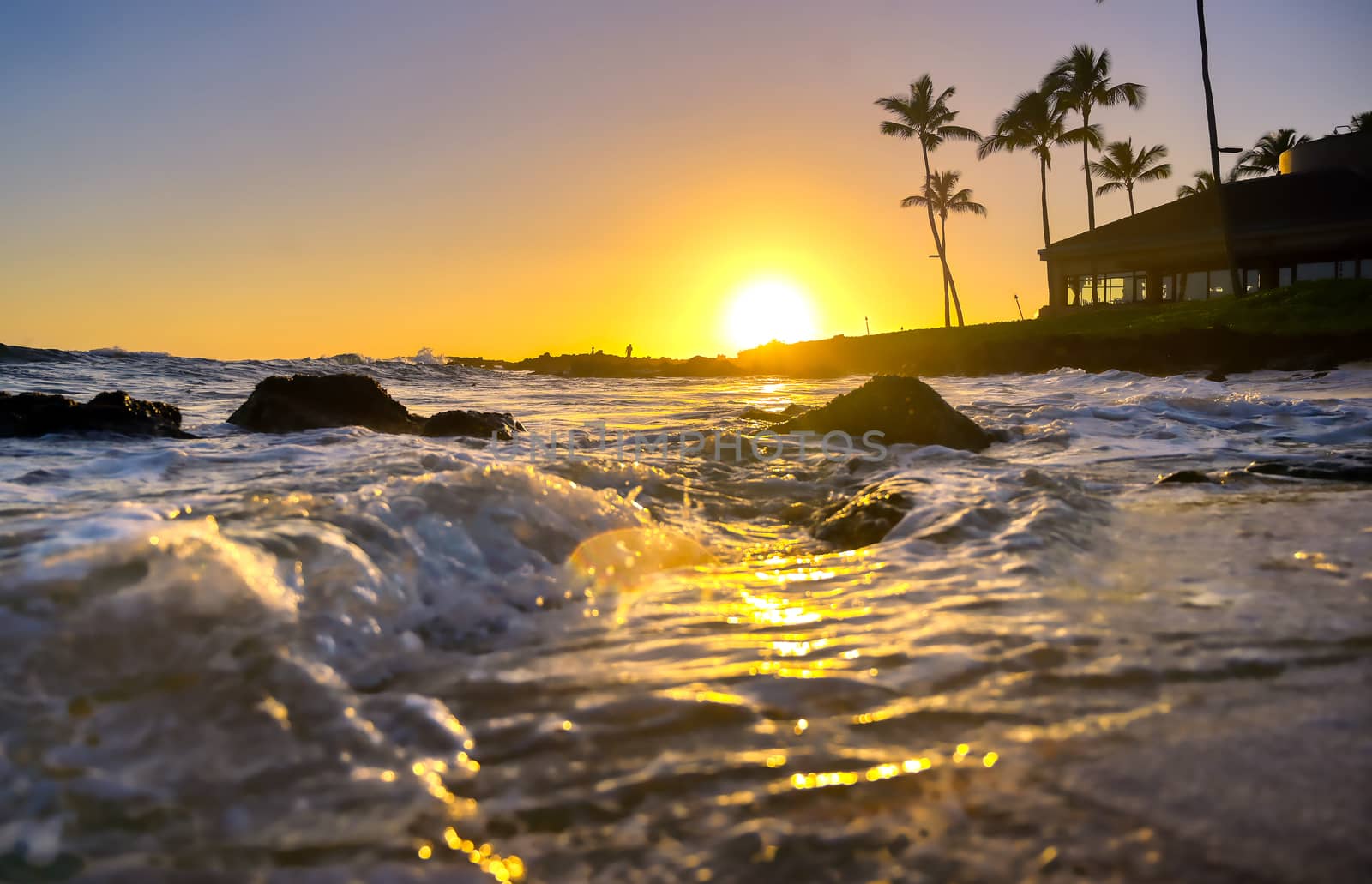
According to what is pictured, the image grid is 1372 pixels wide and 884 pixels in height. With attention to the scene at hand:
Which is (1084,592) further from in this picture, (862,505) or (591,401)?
(591,401)

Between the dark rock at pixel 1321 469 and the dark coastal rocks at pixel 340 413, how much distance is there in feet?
19.3

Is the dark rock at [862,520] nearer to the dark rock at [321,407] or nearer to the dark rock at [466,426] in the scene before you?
the dark rock at [466,426]

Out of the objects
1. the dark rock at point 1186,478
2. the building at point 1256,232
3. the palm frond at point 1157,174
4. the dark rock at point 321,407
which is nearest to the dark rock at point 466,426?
the dark rock at point 321,407

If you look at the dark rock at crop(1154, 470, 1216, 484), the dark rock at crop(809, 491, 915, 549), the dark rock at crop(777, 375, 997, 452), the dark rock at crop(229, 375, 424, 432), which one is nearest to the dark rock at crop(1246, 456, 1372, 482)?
the dark rock at crop(1154, 470, 1216, 484)

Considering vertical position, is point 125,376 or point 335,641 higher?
point 125,376

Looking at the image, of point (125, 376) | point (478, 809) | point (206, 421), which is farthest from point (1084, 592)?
point (125, 376)

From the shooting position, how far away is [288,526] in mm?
3115

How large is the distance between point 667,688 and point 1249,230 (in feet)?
101

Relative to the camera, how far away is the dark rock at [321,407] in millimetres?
7844

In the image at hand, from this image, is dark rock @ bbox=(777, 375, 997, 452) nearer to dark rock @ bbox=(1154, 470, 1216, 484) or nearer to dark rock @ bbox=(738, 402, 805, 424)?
dark rock @ bbox=(738, 402, 805, 424)

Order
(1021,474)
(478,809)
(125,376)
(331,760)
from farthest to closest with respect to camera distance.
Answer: (125,376)
(1021,474)
(331,760)
(478,809)

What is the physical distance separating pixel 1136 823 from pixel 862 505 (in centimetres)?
257

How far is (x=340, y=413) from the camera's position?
26.1ft

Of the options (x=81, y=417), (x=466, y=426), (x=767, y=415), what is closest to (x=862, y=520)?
(x=466, y=426)
